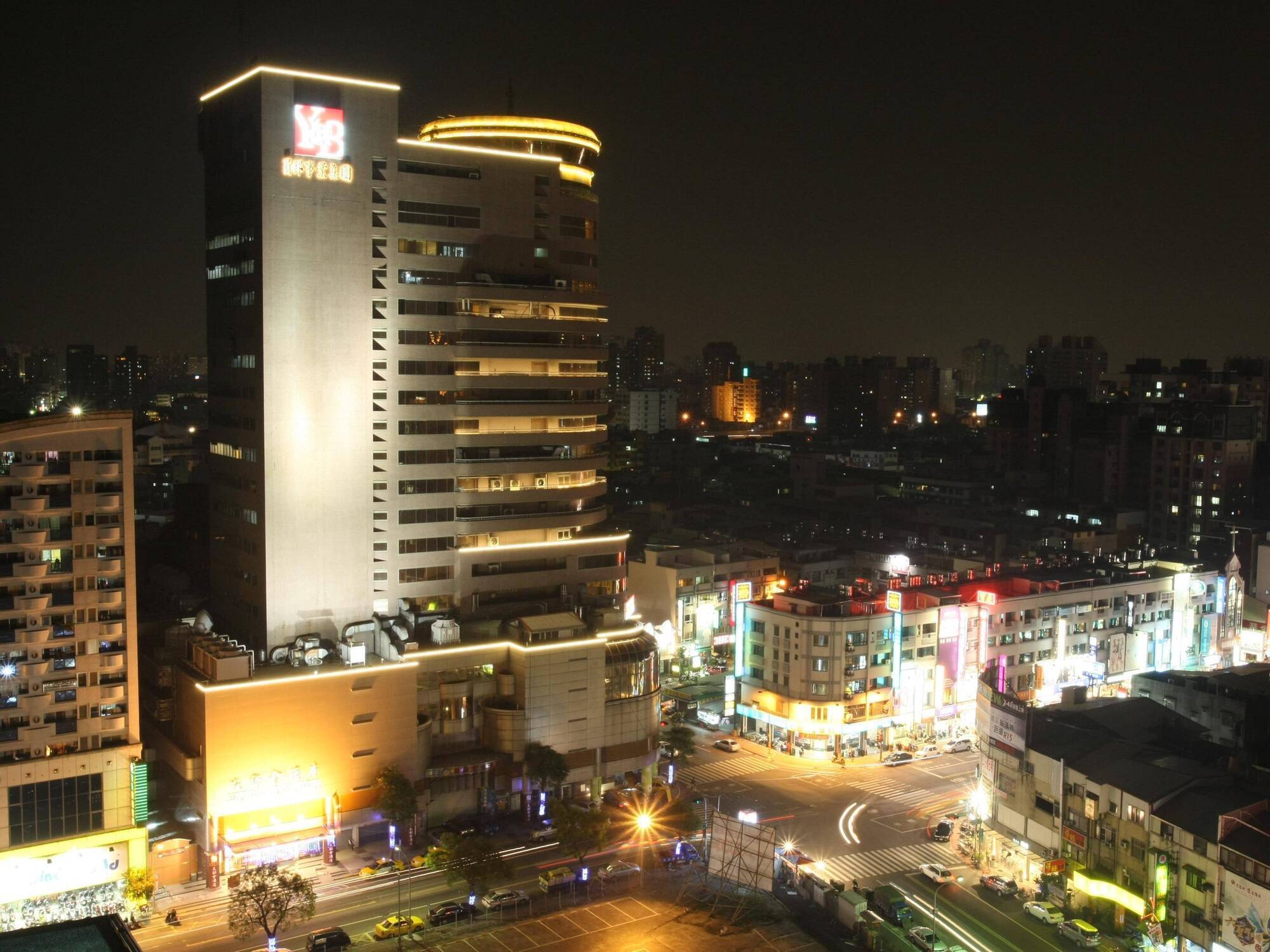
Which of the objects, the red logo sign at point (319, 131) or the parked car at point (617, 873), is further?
the red logo sign at point (319, 131)

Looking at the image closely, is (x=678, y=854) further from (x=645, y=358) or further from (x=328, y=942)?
(x=645, y=358)

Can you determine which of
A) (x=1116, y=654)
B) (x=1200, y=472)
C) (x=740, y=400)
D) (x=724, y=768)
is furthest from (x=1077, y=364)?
(x=724, y=768)

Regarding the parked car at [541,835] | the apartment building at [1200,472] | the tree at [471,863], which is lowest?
the parked car at [541,835]

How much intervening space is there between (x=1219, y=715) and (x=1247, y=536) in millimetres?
33178

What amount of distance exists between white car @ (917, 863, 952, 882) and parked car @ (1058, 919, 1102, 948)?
395 centimetres

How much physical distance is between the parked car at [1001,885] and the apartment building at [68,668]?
79.3ft

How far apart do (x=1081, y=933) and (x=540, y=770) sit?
1750 centimetres

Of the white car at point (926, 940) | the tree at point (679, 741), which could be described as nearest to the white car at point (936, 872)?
the white car at point (926, 940)

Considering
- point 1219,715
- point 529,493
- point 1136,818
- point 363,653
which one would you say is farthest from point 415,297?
point 1219,715

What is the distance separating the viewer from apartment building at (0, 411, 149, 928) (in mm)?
32312

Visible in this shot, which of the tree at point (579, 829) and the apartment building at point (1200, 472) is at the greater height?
the apartment building at point (1200, 472)

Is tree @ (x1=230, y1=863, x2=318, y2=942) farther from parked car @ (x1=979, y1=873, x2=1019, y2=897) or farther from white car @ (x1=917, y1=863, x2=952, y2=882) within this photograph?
parked car @ (x1=979, y1=873, x2=1019, y2=897)

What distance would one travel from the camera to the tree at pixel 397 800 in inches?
1423

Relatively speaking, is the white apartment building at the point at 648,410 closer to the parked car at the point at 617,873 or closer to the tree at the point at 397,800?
the tree at the point at 397,800
